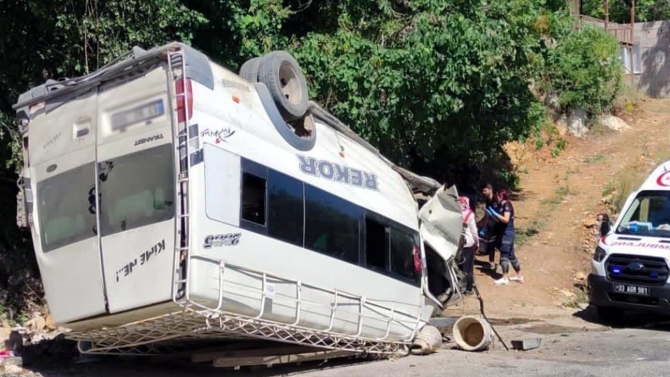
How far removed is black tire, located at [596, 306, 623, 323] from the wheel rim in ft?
22.6

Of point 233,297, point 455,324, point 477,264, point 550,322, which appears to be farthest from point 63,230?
point 477,264

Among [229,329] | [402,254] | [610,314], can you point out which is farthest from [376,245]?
[610,314]

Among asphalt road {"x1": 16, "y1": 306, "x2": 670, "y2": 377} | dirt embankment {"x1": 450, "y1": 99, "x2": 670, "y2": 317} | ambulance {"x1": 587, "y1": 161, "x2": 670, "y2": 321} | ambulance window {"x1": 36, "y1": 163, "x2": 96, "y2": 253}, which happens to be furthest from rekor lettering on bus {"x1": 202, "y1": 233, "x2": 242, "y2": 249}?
ambulance {"x1": 587, "y1": 161, "x2": 670, "y2": 321}

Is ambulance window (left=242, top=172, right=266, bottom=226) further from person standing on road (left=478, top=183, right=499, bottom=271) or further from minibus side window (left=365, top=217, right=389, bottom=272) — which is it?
person standing on road (left=478, top=183, right=499, bottom=271)

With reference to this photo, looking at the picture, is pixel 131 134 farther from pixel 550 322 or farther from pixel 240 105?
pixel 550 322

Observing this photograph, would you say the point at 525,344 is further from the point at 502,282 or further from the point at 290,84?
the point at 502,282

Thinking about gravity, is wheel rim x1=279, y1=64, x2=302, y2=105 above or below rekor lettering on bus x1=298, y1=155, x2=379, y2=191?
above

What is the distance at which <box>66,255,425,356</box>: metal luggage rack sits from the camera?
7.13 m

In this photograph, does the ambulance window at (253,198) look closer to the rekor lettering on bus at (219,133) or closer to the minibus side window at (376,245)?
the rekor lettering on bus at (219,133)

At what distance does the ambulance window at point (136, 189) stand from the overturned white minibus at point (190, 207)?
0.04 feet

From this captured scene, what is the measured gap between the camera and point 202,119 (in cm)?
706

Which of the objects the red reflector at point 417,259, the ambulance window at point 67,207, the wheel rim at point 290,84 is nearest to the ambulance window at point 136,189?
the ambulance window at point 67,207

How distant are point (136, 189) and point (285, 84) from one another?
2155mm

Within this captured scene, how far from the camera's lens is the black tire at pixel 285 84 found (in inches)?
323
